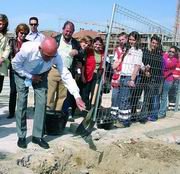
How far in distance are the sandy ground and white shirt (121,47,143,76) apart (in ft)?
3.66

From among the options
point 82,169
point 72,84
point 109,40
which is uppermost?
point 109,40

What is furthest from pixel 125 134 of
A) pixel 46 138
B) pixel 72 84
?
pixel 72 84

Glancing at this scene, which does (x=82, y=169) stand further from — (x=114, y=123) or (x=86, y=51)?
(x=86, y=51)

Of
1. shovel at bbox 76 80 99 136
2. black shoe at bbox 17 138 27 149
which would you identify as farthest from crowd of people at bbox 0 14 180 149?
shovel at bbox 76 80 99 136

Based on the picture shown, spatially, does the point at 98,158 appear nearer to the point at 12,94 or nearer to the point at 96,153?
the point at 96,153

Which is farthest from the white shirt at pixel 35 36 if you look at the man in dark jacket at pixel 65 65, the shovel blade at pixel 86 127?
the shovel blade at pixel 86 127

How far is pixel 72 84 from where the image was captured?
566cm

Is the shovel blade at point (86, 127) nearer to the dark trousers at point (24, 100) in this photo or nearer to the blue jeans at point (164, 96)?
the dark trousers at point (24, 100)

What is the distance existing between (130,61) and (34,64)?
2.67m

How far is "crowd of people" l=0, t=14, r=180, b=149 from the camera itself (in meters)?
6.04

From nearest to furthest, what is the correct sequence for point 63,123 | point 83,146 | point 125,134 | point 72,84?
point 72,84 → point 83,146 → point 63,123 → point 125,134

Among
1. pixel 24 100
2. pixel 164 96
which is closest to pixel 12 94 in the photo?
pixel 24 100

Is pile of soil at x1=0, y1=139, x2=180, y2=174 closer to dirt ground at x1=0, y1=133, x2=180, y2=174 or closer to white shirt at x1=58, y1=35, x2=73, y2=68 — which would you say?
dirt ground at x1=0, y1=133, x2=180, y2=174

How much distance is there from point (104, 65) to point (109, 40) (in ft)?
1.47
